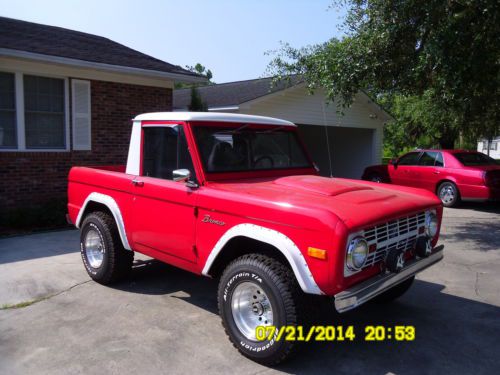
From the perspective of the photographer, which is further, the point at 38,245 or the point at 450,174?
the point at 450,174

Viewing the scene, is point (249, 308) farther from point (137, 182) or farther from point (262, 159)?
point (137, 182)

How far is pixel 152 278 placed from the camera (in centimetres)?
555

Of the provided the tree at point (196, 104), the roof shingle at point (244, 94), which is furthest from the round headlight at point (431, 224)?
the tree at point (196, 104)

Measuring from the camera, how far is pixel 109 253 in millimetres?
4988

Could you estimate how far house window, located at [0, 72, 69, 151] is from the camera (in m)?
8.41

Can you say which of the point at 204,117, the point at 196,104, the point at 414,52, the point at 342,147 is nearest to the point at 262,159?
the point at 204,117

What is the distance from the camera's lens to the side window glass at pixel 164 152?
430 centimetres

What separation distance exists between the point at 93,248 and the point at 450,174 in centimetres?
956

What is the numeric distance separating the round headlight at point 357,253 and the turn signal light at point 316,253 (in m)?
0.19

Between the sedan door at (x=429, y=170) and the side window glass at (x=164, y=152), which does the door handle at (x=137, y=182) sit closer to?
the side window glass at (x=164, y=152)

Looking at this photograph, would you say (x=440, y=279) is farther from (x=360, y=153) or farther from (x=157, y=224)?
(x=360, y=153)

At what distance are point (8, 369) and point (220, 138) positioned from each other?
101 inches

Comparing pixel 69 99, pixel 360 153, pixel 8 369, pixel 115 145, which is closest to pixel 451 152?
pixel 360 153

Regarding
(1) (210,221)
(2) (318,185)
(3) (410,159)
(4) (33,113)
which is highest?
(4) (33,113)
